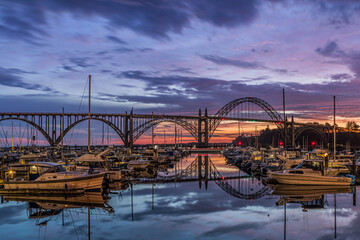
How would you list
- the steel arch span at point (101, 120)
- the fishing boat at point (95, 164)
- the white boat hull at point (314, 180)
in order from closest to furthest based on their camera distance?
the white boat hull at point (314, 180), the fishing boat at point (95, 164), the steel arch span at point (101, 120)

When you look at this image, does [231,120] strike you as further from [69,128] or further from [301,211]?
[301,211]

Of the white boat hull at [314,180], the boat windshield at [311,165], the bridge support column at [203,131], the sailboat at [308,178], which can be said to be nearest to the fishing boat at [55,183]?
the sailboat at [308,178]

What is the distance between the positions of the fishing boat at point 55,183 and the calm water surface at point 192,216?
1.39 metres

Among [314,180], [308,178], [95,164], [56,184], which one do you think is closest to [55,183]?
[56,184]

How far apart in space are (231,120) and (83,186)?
126395 mm

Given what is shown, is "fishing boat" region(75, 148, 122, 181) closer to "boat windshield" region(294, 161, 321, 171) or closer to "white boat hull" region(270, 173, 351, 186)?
"white boat hull" region(270, 173, 351, 186)

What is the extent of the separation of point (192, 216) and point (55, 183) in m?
12.2

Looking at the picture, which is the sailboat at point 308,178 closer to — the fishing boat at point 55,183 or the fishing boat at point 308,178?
the fishing boat at point 308,178

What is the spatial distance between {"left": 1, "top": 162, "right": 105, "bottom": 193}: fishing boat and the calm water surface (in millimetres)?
1386

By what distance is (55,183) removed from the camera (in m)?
27.1

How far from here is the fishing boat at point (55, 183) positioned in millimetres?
27062

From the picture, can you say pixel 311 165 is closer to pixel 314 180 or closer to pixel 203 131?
pixel 314 180

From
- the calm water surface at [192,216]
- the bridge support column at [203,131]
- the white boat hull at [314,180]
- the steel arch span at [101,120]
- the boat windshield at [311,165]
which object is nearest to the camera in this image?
the calm water surface at [192,216]

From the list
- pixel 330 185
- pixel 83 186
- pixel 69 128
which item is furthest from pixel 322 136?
pixel 83 186
